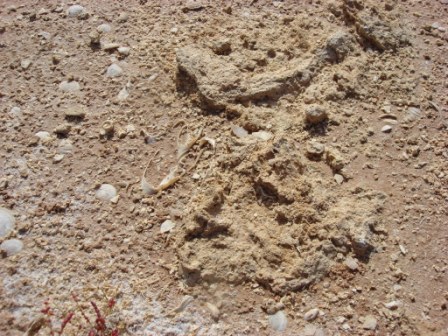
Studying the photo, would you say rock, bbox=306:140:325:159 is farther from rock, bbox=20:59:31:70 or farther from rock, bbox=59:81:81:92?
rock, bbox=20:59:31:70

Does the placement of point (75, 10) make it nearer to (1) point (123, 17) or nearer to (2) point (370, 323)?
(1) point (123, 17)

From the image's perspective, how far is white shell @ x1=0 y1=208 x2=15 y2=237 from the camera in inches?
97.1

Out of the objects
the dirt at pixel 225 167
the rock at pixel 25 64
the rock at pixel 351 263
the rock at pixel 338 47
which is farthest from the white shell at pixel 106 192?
the rock at pixel 338 47

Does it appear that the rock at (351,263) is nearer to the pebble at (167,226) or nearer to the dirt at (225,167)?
the dirt at (225,167)

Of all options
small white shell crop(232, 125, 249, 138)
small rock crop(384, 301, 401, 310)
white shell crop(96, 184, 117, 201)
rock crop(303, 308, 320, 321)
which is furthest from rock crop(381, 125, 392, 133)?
white shell crop(96, 184, 117, 201)

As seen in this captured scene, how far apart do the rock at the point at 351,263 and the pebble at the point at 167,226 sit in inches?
32.5

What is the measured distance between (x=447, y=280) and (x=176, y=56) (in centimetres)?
187

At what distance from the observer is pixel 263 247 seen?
2.34 m

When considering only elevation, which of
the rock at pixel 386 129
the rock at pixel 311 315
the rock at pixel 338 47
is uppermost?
the rock at pixel 338 47

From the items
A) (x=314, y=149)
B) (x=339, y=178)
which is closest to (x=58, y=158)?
(x=314, y=149)

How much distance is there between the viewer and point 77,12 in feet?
11.2

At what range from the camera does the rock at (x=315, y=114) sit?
2.73m

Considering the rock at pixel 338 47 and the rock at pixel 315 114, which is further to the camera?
the rock at pixel 338 47

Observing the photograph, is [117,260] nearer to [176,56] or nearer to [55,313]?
[55,313]
